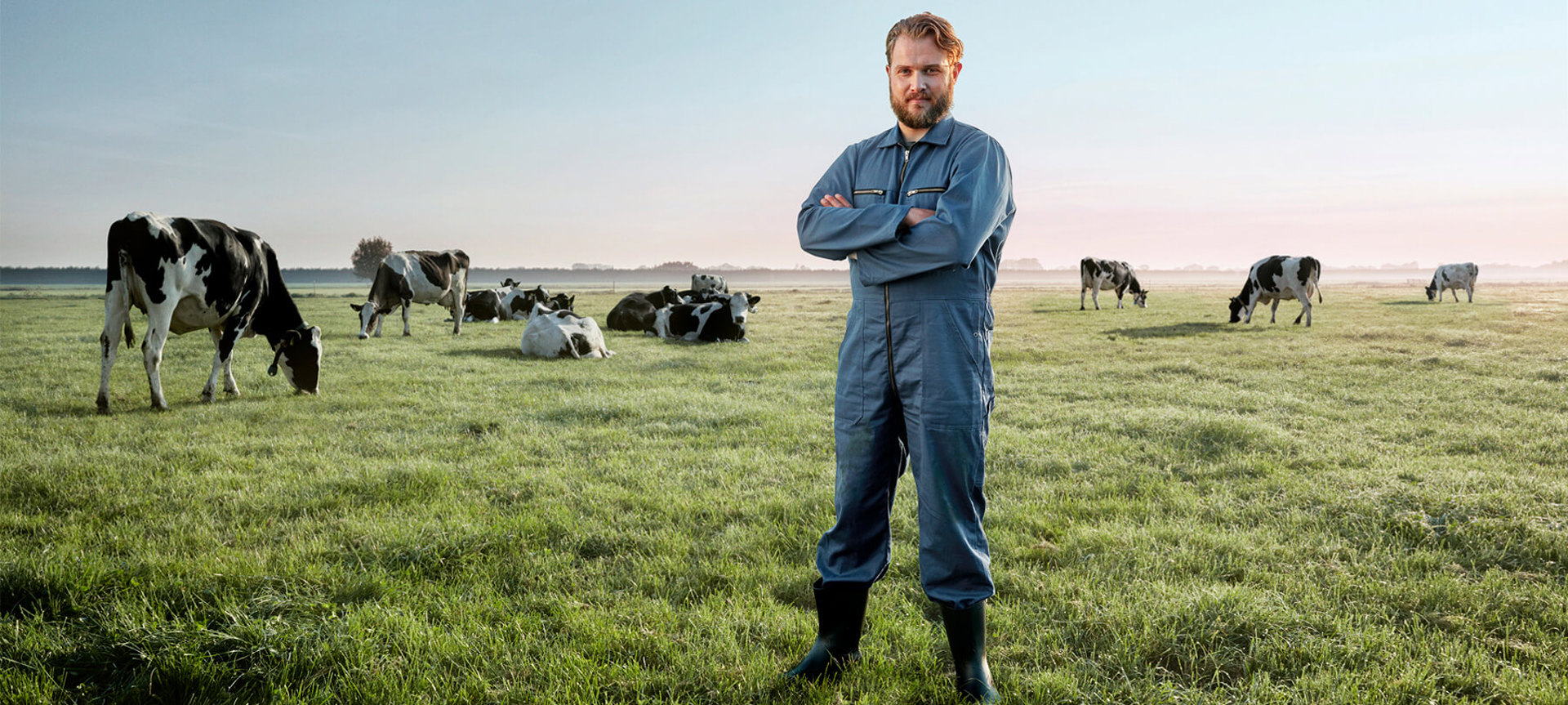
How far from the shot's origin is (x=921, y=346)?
2611mm

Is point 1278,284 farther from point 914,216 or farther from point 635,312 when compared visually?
point 914,216

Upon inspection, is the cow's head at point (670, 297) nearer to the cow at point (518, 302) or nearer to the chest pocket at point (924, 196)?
the cow at point (518, 302)

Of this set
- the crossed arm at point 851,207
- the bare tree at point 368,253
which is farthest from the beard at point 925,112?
the bare tree at point 368,253

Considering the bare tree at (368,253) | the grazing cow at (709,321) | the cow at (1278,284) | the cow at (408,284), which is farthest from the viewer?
the bare tree at (368,253)

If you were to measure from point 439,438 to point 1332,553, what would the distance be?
6988 millimetres

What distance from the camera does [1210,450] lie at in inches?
262

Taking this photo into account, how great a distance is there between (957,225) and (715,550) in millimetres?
2623

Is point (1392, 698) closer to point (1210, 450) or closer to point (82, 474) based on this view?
point (1210, 450)

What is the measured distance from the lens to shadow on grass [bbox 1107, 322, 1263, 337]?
736 inches

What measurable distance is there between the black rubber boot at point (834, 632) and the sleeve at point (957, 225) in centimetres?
123

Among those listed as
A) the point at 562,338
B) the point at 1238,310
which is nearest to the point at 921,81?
the point at 562,338

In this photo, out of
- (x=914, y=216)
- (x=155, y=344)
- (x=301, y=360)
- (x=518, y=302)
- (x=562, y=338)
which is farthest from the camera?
(x=518, y=302)

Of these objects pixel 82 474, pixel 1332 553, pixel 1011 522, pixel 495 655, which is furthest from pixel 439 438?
pixel 1332 553

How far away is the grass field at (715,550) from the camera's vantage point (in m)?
3.01
